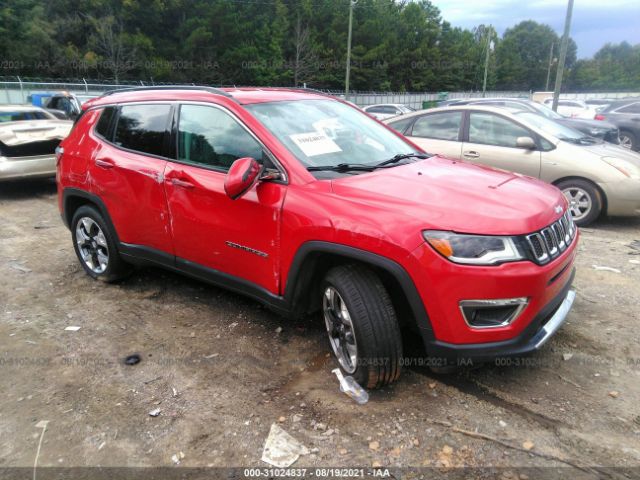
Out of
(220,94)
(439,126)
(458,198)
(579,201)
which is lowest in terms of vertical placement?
(579,201)

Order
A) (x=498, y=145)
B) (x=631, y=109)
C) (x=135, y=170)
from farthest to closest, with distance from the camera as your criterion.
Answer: (x=631, y=109)
(x=498, y=145)
(x=135, y=170)

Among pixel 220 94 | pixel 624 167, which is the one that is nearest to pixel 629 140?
pixel 624 167

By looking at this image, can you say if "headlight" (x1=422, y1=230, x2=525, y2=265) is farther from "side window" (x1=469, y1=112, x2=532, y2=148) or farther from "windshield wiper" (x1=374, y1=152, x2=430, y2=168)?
"side window" (x1=469, y1=112, x2=532, y2=148)

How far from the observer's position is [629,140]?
1400cm

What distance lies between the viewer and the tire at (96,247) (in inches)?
179

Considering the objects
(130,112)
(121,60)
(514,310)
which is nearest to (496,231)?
(514,310)

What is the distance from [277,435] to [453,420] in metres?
0.96

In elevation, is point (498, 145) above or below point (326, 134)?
below

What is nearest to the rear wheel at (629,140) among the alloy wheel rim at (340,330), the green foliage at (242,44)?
the alloy wheel rim at (340,330)

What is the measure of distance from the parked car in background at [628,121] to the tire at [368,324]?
43.3ft

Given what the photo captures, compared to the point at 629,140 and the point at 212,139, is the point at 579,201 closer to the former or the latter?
the point at 212,139

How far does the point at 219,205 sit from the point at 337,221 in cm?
100

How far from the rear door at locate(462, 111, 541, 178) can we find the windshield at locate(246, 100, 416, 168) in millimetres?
3258

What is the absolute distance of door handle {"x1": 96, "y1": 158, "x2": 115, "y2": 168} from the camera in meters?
→ 4.25
